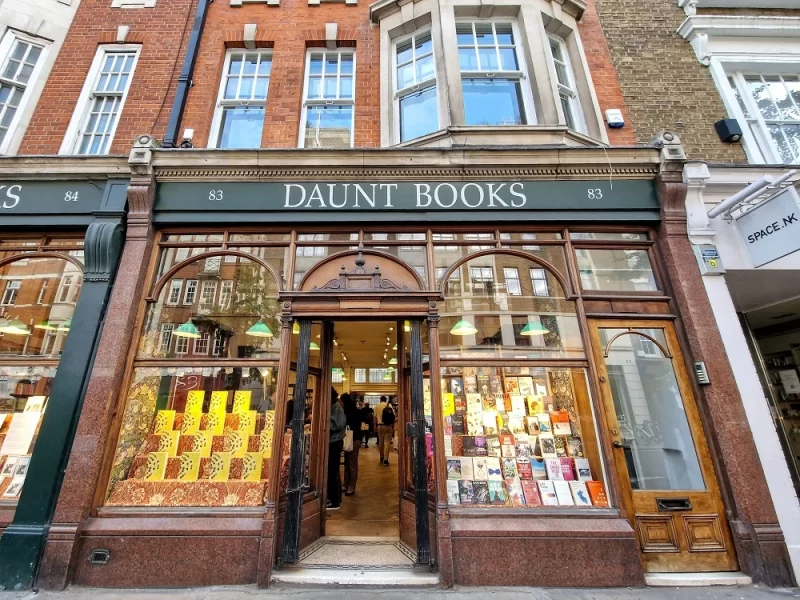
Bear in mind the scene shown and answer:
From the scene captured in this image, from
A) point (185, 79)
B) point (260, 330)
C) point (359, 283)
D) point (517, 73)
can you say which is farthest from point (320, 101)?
point (260, 330)

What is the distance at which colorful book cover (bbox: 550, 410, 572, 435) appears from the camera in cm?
504

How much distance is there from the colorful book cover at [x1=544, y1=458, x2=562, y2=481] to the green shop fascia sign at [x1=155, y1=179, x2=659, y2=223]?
134 inches

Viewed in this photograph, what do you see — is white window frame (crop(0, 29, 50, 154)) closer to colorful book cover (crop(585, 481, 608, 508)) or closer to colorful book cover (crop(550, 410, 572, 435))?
colorful book cover (crop(550, 410, 572, 435))

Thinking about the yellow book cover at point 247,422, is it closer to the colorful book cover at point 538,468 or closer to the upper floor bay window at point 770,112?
the colorful book cover at point 538,468

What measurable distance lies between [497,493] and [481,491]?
0.21m

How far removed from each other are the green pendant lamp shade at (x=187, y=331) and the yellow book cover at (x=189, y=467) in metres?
1.60

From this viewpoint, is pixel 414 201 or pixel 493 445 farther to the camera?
pixel 414 201

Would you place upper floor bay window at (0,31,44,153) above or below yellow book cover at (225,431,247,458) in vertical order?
above

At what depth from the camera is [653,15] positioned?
24.2 feet

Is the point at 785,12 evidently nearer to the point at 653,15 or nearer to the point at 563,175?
the point at 653,15

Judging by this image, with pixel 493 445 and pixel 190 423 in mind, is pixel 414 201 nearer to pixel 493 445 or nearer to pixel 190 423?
pixel 493 445

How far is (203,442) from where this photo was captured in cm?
499

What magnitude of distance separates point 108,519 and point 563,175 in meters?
7.49

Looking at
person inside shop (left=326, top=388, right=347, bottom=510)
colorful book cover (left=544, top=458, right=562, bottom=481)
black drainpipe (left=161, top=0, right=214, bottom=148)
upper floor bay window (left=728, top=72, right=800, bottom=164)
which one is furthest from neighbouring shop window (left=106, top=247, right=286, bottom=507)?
upper floor bay window (left=728, top=72, right=800, bottom=164)
